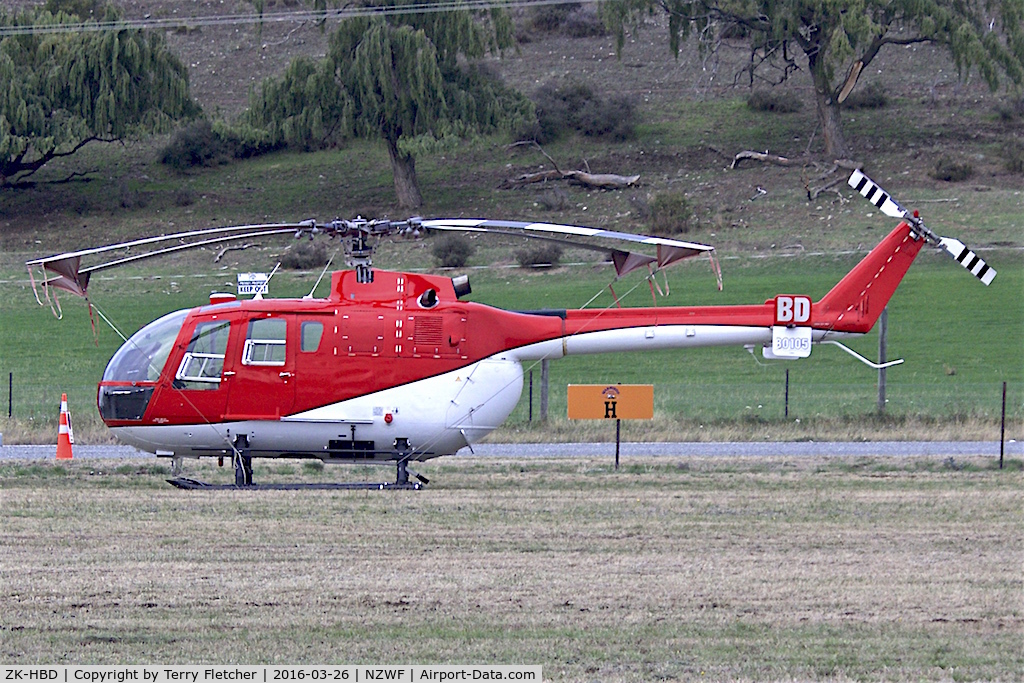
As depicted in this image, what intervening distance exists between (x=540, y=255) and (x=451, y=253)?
2535 mm

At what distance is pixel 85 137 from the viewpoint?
148 ft

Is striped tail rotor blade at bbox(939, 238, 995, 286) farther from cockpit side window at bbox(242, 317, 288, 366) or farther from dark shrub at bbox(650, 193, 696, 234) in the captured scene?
dark shrub at bbox(650, 193, 696, 234)

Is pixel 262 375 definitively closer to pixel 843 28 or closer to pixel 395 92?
pixel 395 92

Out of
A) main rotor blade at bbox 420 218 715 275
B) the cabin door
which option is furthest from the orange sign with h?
the cabin door

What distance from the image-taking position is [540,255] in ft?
120

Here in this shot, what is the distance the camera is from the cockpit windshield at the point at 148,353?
46.0 feet

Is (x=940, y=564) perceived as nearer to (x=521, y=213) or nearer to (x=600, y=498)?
(x=600, y=498)

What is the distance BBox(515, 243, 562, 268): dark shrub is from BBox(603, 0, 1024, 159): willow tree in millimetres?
12604

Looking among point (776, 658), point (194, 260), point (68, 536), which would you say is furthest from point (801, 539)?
point (194, 260)

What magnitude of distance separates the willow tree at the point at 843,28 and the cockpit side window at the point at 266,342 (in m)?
32.7

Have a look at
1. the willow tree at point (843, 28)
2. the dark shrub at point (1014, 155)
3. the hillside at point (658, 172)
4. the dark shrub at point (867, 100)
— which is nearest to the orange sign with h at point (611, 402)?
the hillside at point (658, 172)

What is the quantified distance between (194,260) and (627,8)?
59.5 feet

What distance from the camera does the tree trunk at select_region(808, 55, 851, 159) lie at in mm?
46656

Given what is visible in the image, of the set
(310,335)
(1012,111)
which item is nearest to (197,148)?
(1012,111)
